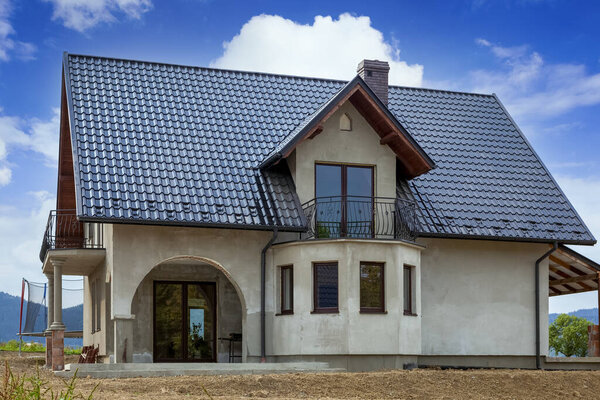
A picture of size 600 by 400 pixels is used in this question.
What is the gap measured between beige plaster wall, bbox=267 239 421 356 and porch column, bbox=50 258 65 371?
4.97m

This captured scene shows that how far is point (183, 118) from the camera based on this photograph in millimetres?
24922

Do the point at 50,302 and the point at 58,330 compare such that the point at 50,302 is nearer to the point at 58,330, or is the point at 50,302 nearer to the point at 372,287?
the point at 58,330

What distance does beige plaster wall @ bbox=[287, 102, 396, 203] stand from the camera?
23406mm

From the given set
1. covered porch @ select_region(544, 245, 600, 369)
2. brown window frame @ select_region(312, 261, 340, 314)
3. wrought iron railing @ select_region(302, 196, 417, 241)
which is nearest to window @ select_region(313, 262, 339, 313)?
brown window frame @ select_region(312, 261, 340, 314)

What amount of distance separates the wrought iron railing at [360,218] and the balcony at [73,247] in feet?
18.3

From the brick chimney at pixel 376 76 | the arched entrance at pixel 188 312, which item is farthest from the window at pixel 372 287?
the brick chimney at pixel 376 76

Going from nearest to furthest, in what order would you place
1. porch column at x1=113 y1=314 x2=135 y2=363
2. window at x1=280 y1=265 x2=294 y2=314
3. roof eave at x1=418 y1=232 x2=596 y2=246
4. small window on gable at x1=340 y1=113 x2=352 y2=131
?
1. porch column at x1=113 y1=314 x2=135 y2=363
2. window at x1=280 y1=265 x2=294 y2=314
3. roof eave at x1=418 y1=232 x2=596 y2=246
4. small window on gable at x1=340 y1=113 x2=352 y2=131

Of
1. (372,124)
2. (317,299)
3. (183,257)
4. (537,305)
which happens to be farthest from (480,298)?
(183,257)

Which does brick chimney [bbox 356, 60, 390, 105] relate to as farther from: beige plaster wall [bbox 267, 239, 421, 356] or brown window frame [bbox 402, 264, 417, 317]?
beige plaster wall [bbox 267, 239, 421, 356]

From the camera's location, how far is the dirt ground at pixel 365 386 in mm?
15492

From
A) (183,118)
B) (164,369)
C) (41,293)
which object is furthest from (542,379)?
(41,293)

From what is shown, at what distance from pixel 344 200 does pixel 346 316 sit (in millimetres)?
3137

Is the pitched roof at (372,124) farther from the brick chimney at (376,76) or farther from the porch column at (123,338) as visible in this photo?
the porch column at (123,338)

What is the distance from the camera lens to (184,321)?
2558 cm
